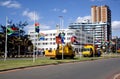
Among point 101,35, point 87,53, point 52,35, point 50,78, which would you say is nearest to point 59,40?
point 87,53

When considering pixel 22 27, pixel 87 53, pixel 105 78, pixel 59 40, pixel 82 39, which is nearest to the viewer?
pixel 105 78

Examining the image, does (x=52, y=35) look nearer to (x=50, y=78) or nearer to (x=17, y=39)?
(x=17, y=39)

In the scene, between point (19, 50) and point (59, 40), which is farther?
point (19, 50)

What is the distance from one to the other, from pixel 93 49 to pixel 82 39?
114m

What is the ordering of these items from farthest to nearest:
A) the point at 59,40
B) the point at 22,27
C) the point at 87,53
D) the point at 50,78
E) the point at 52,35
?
the point at 52,35, the point at 22,27, the point at 87,53, the point at 59,40, the point at 50,78

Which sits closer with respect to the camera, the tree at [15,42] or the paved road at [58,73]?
the paved road at [58,73]

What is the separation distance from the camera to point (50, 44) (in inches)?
7096

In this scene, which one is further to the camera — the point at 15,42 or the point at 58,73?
the point at 15,42

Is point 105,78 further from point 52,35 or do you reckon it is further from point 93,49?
point 52,35

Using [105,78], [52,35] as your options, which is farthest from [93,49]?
[52,35]

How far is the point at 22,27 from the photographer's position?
81.6m

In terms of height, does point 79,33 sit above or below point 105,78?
above

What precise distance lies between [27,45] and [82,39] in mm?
110239

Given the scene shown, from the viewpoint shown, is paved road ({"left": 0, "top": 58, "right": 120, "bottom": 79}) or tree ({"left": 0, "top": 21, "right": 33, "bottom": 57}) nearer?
paved road ({"left": 0, "top": 58, "right": 120, "bottom": 79})
